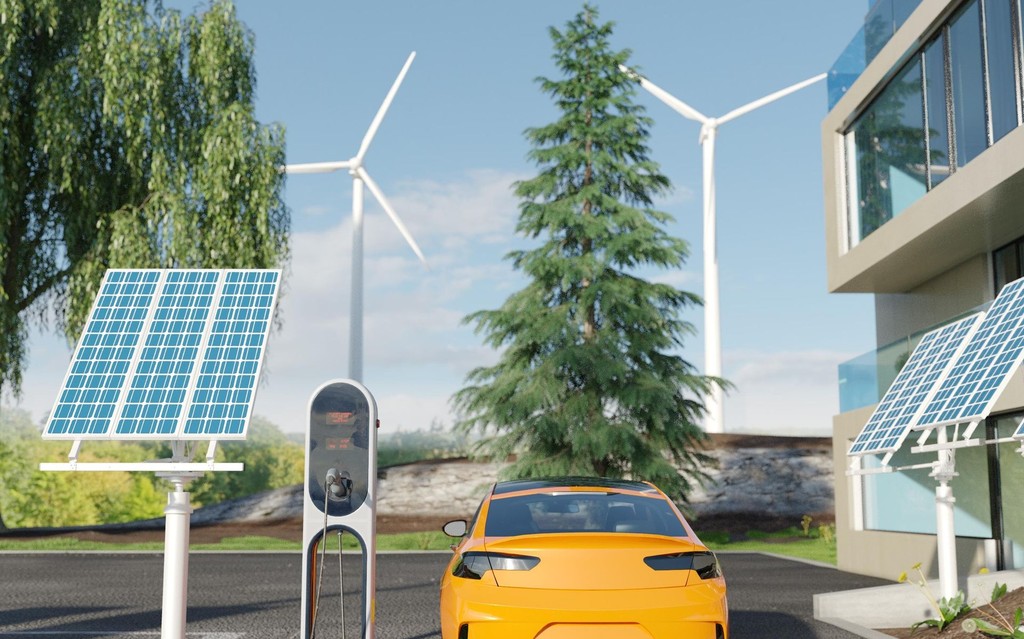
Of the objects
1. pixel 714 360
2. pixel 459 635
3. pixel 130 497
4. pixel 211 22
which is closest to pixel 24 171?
pixel 211 22

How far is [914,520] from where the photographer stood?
16.5 metres

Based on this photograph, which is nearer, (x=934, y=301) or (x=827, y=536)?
(x=934, y=301)

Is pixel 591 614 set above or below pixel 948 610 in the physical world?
above

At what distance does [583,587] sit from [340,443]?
2.10m

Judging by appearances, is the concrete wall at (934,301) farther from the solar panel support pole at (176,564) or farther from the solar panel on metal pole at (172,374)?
the solar panel support pole at (176,564)

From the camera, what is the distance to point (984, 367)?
887 cm

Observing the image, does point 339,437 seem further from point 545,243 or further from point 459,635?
point 545,243

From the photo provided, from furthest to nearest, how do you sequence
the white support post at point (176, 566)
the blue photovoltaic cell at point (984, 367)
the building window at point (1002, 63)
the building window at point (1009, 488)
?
the building window at point (1009, 488), the building window at point (1002, 63), the blue photovoltaic cell at point (984, 367), the white support post at point (176, 566)

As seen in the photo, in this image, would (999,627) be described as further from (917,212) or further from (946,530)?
(917,212)

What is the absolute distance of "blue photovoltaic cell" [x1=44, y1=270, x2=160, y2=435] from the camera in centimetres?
642

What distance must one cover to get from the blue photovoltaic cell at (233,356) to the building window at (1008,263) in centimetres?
1277

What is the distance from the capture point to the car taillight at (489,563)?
585 cm

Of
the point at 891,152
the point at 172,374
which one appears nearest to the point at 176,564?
the point at 172,374

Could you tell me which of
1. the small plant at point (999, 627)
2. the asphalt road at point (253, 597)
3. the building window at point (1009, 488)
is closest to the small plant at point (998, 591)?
the small plant at point (999, 627)
